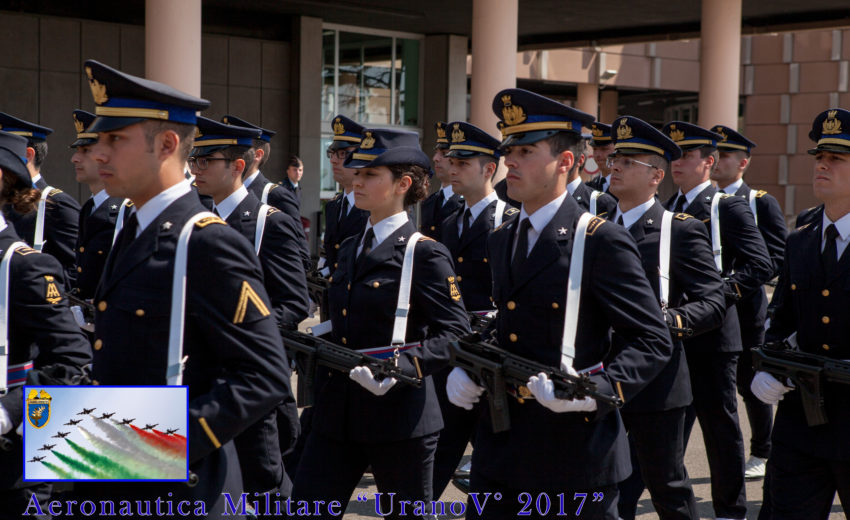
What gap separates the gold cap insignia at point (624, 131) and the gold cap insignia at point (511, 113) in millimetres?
1483

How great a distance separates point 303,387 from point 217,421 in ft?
6.30

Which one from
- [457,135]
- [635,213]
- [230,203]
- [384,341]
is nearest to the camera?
[384,341]

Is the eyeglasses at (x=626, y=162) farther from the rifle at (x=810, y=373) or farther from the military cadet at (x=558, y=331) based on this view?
the military cadet at (x=558, y=331)

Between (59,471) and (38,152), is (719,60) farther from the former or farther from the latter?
(59,471)

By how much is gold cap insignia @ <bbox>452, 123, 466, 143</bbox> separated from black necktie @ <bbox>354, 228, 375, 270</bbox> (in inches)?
97.3

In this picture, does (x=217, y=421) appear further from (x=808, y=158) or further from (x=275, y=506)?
(x=808, y=158)

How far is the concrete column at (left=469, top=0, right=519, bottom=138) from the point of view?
46.9 ft

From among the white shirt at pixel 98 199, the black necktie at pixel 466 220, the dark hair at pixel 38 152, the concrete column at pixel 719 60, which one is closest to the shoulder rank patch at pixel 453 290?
the black necktie at pixel 466 220

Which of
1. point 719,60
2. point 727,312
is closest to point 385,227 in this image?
point 727,312

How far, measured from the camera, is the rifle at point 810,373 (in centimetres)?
398

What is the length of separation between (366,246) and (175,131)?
1.76 meters

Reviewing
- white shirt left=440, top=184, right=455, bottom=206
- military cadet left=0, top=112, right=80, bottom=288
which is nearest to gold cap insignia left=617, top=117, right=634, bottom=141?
white shirt left=440, top=184, right=455, bottom=206

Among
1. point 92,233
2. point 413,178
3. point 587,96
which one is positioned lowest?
point 92,233

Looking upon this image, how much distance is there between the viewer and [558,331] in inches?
141
